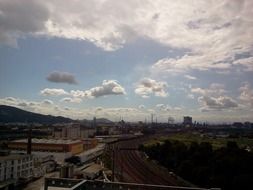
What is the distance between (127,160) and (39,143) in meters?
8.17

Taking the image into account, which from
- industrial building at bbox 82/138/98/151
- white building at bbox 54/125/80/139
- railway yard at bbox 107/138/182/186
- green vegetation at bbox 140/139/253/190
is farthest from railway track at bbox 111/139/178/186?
white building at bbox 54/125/80/139

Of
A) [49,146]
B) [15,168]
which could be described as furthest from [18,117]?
[15,168]

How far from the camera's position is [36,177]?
849 inches

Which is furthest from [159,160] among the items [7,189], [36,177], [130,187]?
[130,187]

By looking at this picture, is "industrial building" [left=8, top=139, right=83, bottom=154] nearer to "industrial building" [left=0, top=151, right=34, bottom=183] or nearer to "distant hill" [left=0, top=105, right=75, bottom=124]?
"industrial building" [left=0, top=151, right=34, bottom=183]

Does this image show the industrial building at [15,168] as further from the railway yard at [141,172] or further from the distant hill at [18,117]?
the distant hill at [18,117]

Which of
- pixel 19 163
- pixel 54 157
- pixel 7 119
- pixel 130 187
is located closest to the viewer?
pixel 130 187

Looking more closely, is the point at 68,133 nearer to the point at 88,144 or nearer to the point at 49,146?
the point at 88,144

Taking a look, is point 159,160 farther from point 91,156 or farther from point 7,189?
point 7,189

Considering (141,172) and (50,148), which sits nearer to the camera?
(141,172)

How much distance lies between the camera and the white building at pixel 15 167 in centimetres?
1878

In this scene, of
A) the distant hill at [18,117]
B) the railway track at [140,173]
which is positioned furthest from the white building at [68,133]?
the distant hill at [18,117]

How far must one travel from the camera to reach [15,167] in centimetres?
1972

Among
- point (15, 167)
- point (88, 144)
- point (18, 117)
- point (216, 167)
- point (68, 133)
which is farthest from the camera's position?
point (18, 117)
